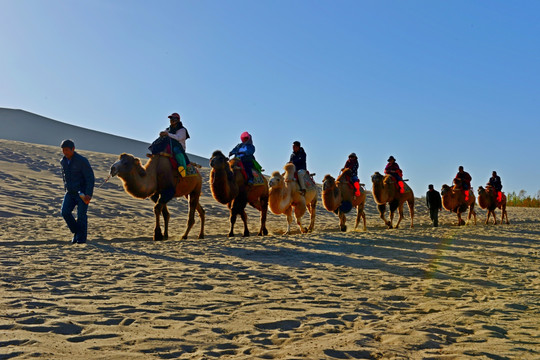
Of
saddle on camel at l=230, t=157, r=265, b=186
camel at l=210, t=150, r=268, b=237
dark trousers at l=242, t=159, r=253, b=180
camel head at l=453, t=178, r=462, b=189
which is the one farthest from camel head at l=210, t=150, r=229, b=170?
camel head at l=453, t=178, r=462, b=189

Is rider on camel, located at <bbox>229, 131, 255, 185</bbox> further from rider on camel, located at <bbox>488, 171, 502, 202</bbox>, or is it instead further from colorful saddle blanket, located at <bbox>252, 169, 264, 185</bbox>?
rider on camel, located at <bbox>488, 171, 502, 202</bbox>

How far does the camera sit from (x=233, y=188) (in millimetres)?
12672

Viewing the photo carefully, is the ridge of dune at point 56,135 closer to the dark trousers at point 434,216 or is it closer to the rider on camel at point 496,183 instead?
the rider on camel at point 496,183

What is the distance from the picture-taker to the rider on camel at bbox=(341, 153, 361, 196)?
1645 centimetres

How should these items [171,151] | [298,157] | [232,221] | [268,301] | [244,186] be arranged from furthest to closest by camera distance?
[298,157] < [244,186] < [232,221] < [171,151] < [268,301]

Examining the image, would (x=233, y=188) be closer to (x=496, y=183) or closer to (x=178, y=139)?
(x=178, y=139)

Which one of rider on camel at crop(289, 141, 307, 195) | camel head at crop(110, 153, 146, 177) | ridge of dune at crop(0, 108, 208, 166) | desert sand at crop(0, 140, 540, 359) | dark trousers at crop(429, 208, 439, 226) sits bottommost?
desert sand at crop(0, 140, 540, 359)

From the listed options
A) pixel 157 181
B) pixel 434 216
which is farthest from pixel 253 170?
pixel 434 216

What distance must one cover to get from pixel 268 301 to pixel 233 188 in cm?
731

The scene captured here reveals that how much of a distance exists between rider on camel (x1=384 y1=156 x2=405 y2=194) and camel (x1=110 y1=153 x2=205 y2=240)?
8.04 meters

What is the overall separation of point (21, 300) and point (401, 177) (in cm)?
1512

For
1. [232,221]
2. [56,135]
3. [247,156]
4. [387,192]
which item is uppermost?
[56,135]

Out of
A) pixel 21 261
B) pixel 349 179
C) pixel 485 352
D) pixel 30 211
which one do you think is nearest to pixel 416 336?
pixel 485 352

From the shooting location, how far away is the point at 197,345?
3926mm
